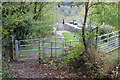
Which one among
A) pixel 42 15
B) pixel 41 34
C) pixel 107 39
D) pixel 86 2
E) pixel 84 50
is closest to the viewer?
pixel 86 2

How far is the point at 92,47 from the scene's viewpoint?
1.67 metres

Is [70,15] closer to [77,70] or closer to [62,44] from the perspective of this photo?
[77,70]

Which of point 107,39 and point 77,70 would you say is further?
point 107,39

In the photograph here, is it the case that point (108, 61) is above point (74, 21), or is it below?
below

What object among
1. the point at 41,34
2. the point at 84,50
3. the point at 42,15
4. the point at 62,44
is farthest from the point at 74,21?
the point at 42,15

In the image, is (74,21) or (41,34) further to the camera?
(41,34)

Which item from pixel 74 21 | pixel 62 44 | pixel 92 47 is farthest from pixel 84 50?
pixel 62 44

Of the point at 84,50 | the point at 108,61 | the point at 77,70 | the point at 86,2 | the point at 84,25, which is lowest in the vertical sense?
the point at 77,70

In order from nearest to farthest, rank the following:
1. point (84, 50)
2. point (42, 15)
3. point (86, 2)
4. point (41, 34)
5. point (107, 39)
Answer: point (86, 2) < point (84, 50) < point (107, 39) < point (41, 34) < point (42, 15)

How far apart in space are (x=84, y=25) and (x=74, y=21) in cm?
15

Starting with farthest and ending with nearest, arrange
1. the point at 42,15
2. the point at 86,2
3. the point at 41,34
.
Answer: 1. the point at 42,15
2. the point at 41,34
3. the point at 86,2

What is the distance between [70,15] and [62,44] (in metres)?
0.99

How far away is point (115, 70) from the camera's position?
1547 millimetres

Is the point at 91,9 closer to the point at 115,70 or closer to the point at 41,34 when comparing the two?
the point at 115,70
